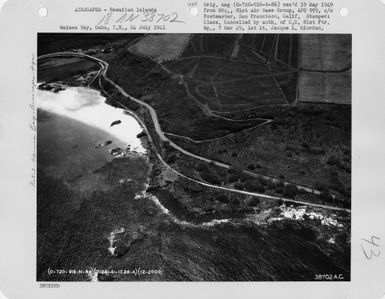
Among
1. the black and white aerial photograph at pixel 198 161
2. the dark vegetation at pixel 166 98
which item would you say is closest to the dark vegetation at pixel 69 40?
the black and white aerial photograph at pixel 198 161

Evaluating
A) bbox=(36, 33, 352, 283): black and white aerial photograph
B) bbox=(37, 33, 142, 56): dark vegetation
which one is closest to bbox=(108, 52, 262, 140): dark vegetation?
bbox=(36, 33, 352, 283): black and white aerial photograph

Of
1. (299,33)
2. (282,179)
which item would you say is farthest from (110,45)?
(282,179)

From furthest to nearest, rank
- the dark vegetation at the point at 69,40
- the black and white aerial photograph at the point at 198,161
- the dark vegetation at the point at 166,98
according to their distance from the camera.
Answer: the dark vegetation at the point at 166,98 → the dark vegetation at the point at 69,40 → the black and white aerial photograph at the point at 198,161

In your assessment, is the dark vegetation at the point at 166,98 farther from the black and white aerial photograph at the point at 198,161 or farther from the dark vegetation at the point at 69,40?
the dark vegetation at the point at 69,40

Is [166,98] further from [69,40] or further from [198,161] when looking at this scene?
[69,40]

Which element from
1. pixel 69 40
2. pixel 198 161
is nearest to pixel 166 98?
pixel 198 161

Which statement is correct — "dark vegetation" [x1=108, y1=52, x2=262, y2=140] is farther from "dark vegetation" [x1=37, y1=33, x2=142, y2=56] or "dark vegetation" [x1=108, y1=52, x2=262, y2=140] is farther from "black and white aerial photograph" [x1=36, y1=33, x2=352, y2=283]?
"dark vegetation" [x1=37, y1=33, x2=142, y2=56]

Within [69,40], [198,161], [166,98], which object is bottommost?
[198,161]
